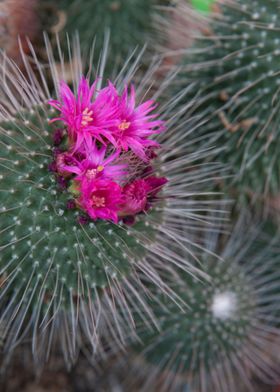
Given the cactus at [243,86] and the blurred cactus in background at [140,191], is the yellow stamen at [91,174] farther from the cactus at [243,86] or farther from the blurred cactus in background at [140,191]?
the cactus at [243,86]

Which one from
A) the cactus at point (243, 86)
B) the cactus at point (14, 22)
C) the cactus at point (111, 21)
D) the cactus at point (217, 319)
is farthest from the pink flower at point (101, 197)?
the cactus at point (14, 22)

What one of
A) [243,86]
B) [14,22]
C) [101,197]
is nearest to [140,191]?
[101,197]

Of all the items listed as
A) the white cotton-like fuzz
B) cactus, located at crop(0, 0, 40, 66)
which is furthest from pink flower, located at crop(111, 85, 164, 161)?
cactus, located at crop(0, 0, 40, 66)

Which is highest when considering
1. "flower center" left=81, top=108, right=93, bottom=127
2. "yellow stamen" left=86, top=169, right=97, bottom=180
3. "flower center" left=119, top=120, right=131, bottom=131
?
"flower center" left=119, top=120, right=131, bottom=131

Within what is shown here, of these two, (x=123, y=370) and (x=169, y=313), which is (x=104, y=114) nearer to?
(x=169, y=313)

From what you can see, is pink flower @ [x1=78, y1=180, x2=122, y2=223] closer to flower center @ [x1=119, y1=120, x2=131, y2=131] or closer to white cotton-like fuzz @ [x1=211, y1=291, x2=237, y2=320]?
flower center @ [x1=119, y1=120, x2=131, y2=131]
